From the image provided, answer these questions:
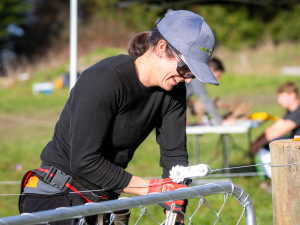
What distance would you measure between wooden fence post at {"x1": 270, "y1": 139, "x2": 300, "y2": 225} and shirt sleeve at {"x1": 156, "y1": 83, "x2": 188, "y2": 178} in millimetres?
496

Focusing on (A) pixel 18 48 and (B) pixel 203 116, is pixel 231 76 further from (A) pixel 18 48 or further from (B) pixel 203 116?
(A) pixel 18 48

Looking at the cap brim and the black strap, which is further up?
the cap brim

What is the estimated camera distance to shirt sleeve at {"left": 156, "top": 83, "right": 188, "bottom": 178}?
70.4 inches

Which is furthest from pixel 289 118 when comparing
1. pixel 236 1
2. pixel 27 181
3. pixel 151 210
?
pixel 236 1

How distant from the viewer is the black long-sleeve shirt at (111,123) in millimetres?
1398

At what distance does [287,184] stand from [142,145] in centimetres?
510

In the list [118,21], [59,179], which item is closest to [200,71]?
[59,179]

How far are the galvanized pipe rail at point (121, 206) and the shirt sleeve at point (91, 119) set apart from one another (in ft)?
1.11

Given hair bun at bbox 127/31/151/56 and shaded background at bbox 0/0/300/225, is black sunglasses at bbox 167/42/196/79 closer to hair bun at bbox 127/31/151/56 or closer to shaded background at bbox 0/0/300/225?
hair bun at bbox 127/31/151/56

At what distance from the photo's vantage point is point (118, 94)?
146 centimetres

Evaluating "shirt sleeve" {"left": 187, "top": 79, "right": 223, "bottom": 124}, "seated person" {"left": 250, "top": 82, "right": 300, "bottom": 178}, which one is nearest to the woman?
"shirt sleeve" {"left": 187, "top": 79, "right": 223, "bottom": 124}

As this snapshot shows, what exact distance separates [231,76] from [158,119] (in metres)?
13.0

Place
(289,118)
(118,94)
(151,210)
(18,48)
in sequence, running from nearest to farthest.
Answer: (118,94) < (151,210) < (289,118) < (18,48)

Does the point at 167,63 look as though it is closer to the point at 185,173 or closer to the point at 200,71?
the point at 200,71
